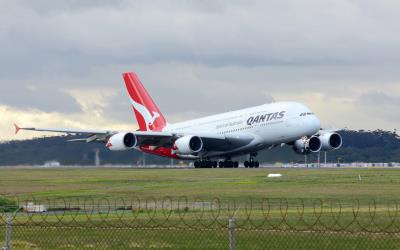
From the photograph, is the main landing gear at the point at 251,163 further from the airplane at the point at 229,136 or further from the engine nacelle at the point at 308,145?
the engine nacelle at the point at 308,145

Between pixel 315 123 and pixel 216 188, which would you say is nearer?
pixel 216 188

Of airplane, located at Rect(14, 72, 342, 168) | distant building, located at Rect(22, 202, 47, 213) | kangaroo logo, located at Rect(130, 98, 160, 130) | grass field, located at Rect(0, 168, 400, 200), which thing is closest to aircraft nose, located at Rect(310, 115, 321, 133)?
airplane, located at Rect(14, 72, 342, 168)

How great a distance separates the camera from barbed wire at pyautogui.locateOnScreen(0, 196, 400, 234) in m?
29.4

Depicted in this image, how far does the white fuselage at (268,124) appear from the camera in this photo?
90.5m

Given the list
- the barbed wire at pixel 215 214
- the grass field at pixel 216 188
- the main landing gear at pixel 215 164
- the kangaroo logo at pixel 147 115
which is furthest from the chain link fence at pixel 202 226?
the kangaroo logo at pixel 147 115

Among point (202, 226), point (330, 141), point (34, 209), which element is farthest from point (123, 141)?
point (202, 226)

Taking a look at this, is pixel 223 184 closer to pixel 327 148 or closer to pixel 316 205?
pixel 316 205


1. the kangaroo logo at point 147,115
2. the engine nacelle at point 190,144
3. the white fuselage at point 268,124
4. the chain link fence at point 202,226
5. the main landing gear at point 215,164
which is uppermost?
the kangaroo logo at point 147,115

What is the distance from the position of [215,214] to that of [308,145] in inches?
2509

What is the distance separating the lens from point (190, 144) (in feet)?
308

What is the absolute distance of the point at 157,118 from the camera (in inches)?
4173

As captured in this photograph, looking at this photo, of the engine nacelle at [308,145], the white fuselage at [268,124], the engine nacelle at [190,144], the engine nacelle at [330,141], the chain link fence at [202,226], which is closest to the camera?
the chain link fence at [202,226]

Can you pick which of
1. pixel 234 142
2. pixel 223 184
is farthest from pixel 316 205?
pixel 234 142

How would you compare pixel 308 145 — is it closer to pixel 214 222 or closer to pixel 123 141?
pixel 123 141
